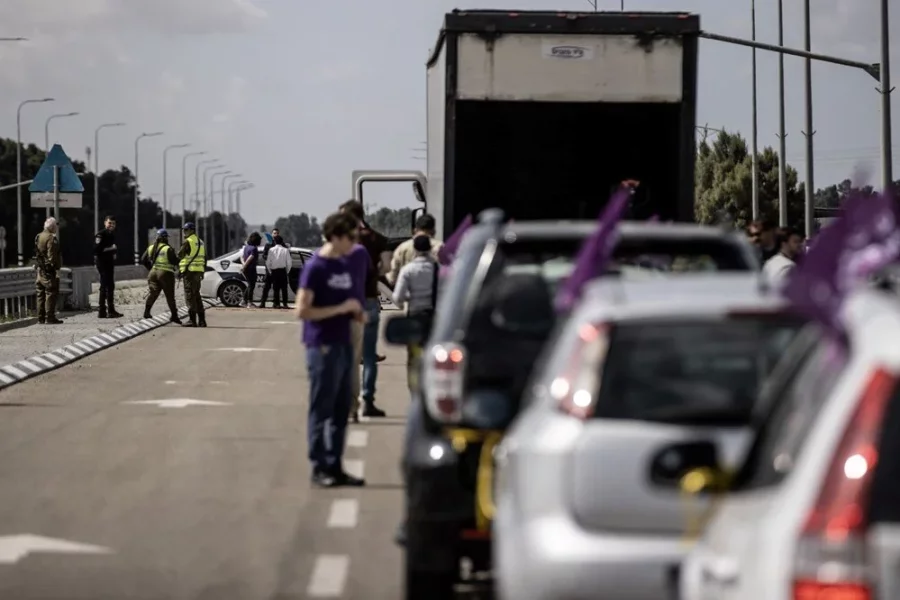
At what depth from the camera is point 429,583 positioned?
7.95 m

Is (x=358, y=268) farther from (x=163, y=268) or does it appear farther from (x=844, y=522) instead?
(x=163, y=268)

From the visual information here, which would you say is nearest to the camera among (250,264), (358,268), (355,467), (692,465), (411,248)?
(692,465)

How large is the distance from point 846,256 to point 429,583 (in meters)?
3.32

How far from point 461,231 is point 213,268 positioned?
35.0 metres

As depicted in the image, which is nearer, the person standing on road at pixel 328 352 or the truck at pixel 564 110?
the person standing on road at pixel 328 352

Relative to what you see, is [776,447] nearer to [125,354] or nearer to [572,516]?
[572,516]

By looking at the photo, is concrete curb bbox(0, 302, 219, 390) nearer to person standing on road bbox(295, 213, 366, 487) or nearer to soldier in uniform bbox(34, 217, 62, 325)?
soldier in uniform bbox(34, 217, 62, 325)

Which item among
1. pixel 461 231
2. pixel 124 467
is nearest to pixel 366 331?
pixel 124 467

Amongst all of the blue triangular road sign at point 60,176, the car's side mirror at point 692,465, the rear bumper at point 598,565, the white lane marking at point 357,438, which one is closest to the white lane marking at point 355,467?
the white lane marking at point 357,438

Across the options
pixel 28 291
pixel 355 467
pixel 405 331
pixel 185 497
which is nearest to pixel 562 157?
pixel 355 467

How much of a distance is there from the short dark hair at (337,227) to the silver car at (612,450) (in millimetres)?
6927

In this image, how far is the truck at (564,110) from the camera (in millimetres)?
17609

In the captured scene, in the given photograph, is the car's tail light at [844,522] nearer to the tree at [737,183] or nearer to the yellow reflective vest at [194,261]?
the yellow reflective vest at [194,261]

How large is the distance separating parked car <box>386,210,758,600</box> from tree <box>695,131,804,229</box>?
9772 cm
